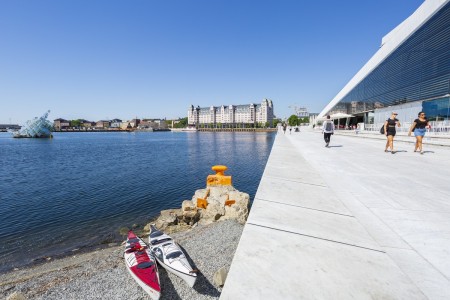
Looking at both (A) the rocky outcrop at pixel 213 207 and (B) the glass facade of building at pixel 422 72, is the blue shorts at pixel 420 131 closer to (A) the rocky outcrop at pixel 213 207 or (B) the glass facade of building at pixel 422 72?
(A) the rocky outcrop at pixel 213 207

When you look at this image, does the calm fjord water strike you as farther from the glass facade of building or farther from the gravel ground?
the glass facade of building

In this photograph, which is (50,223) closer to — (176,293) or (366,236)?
(176,293)

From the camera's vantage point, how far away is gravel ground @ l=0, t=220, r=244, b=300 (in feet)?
13.8

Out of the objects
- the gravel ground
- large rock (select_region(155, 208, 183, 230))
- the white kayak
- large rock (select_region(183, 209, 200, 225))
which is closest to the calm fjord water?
large rock (select_region(155, 208, 183, 230))

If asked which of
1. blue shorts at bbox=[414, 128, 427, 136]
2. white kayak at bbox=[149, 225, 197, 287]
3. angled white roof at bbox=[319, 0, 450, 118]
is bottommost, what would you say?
white kayak at bbox=[149, 225, 197, 287]

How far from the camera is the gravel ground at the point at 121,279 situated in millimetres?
4215

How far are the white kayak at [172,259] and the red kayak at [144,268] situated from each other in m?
0.17

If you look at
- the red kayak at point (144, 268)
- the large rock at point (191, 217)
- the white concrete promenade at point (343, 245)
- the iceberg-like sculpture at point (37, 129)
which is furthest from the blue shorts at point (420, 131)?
the iceberg-like sculpture at point (37, 129)

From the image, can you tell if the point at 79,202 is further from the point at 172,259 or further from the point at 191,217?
the point at 172,259

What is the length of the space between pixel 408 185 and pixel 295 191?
2.81 metres

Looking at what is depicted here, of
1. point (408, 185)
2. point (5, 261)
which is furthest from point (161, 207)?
point (408, 185)

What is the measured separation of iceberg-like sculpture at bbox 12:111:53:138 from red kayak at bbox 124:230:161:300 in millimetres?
131414

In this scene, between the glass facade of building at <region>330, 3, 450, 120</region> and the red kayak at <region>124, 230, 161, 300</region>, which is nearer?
the red kayak at <region>124, 230, 161, 300</region>

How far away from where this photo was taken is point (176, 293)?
4133 millimetres
